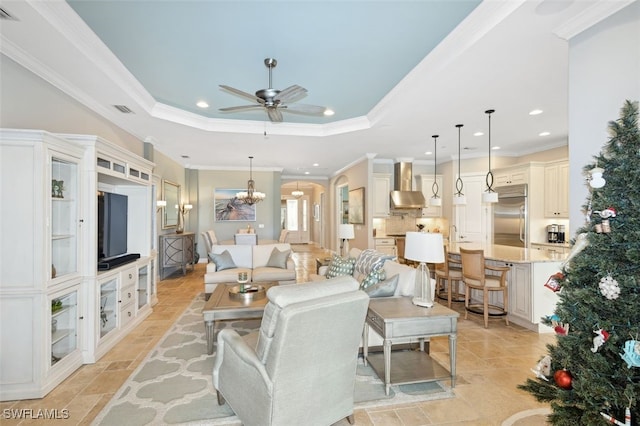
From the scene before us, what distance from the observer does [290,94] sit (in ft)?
9.36

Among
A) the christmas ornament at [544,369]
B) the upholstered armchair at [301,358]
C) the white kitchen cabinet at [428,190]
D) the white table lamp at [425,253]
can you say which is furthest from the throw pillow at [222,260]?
the white kitchen cabinet at [428,190]

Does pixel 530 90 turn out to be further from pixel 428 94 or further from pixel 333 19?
pixel 333 19

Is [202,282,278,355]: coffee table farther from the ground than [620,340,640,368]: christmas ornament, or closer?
closer

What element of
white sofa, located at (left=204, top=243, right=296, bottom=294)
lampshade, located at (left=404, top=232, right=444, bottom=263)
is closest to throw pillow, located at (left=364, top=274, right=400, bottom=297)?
lampshade, located at (left=404, top=232, right=444, bottom=263)

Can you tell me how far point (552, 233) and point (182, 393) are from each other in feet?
22.5

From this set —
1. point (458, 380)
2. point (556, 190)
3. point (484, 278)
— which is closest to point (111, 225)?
point (458, 380)

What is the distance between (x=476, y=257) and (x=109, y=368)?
4300 mm

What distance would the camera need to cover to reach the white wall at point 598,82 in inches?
71.8

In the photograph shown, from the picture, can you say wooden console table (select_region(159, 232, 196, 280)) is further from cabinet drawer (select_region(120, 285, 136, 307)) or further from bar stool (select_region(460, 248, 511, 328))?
bar stool (select_region(460, 248, 511, 328))

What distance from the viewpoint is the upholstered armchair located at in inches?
63.6

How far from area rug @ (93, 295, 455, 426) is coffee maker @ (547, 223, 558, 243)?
16.4 feet

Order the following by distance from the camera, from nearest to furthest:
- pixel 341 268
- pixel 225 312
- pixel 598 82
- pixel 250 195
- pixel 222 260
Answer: pixel 598 82 < pixel 225 312 < pixel 341 268 < pixel 222 260 < pixel 250 195

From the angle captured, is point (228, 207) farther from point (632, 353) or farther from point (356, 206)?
point (632, 353)

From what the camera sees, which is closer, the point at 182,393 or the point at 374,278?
the point at 182,393
